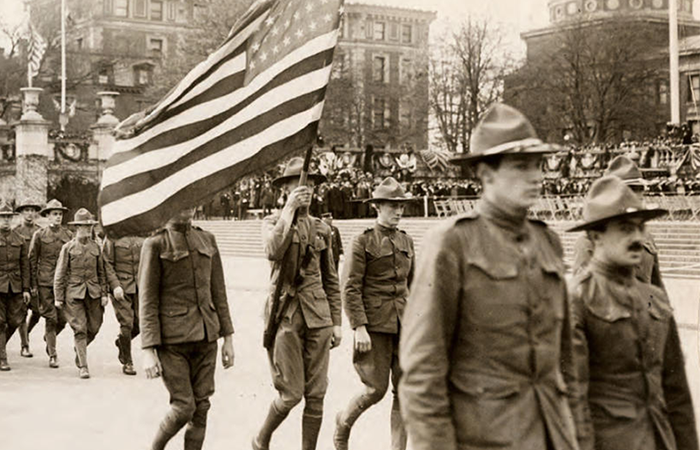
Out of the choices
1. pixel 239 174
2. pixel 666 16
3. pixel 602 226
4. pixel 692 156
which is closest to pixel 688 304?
pixel 239 174

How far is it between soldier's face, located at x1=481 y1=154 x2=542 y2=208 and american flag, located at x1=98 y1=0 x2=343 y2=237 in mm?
3107

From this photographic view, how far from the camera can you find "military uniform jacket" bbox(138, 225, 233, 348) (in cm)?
804

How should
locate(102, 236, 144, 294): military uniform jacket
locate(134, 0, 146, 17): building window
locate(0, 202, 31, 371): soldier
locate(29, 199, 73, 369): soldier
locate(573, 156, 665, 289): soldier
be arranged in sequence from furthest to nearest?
locate(134, 0, 146, 17): building window → locate(29, 199, 73, 369): soldier → locate(0, 202, 31, 371): soldier → locate(102, 236, 144, 294): military uniform jacket → locate(573, 156, 665, 289): soldier

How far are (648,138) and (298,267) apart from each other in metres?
59.4

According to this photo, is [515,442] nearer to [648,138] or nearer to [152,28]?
[648,138]

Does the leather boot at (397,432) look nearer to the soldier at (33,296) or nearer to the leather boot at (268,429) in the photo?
the leather boot at (268,429)

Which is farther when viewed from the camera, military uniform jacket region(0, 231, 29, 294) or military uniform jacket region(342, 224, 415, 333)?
military uniform jacket region(0, 231, 29, 294)

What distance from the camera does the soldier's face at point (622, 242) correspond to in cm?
499

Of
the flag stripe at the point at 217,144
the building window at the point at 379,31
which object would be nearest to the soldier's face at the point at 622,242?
the flag stripe at the point at 217,144

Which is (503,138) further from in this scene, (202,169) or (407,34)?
(407,34)

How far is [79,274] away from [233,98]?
25.6 feet

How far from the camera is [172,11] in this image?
97.6 metres

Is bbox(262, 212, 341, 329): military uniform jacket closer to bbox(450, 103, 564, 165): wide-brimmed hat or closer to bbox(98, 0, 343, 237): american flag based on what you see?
bbox(98, 0, 343, 237): american flag

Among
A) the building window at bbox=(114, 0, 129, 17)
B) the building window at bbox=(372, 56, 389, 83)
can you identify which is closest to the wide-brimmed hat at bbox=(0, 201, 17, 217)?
the building window at bbox=(372, 56, 389, 83)
